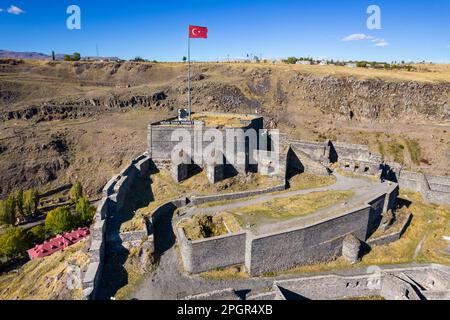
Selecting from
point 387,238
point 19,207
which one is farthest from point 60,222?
point 387,238

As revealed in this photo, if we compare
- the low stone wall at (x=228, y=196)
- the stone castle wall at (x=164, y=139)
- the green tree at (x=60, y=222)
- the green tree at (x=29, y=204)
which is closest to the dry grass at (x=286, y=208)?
the low stone wall at (x=228, y=196)

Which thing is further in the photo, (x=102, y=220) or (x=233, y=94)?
(x=233, y=94)

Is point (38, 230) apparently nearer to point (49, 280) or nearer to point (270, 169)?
point (49, 280)

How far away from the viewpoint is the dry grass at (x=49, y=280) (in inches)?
712

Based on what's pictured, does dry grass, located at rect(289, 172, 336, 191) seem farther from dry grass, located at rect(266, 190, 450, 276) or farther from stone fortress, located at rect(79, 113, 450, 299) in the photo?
dry grass, located at rect(266, 190, 450, 276)

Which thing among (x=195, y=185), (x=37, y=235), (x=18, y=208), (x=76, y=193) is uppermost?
(x=195, y=185)

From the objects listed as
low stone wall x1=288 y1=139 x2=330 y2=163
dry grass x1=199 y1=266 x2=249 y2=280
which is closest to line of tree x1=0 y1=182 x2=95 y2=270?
dry grass x1=199 y1=266 x2=249 y2=280

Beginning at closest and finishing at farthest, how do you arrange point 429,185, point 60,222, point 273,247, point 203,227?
point 273,247, point 203,227, point 429,185, point 60,222

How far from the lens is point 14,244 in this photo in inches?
1326

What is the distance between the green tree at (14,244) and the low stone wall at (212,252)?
24281 millimetres

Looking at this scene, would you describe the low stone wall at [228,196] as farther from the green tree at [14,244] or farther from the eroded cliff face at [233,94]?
the eroded cliff face at [233,94]

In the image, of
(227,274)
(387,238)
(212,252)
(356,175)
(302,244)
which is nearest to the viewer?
(212,252)

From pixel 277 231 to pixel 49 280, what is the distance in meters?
15.1

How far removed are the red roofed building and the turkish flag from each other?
80.3 ft
